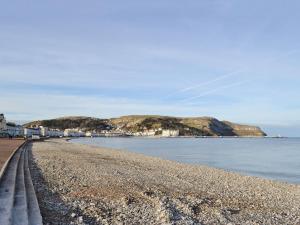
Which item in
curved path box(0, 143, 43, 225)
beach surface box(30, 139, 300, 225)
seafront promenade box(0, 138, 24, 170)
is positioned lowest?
beach surface box(30, 139, 300, 225)

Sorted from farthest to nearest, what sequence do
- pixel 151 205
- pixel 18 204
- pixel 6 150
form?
pixel 6 150 → pixel 151 205 → pixel 18 204

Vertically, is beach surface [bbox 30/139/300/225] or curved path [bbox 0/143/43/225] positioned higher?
curved path [bbox 0/143/43/225]

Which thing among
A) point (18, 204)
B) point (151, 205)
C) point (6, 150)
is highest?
point (6, 150)

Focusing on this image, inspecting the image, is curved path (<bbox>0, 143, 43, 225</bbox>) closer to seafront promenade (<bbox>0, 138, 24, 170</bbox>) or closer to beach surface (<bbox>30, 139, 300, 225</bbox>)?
beach surface (<bbox>30, 139, 300, 225</bbox>)

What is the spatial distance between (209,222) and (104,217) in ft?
10.6

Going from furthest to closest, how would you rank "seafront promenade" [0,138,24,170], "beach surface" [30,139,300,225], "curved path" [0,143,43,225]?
"seafront promenade" [0,138,24,170] → "beach surface" [30,139,300,225] → "curved path" [0,143,43,225]

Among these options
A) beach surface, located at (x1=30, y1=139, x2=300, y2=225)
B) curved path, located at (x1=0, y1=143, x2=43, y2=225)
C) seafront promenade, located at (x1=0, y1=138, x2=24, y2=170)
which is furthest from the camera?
seafront promenade, located at (x1=0, y1=138, x2=24, y2=170)

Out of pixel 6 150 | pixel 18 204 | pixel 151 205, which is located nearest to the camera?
pixel 18 204

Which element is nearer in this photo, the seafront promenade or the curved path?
the curved path

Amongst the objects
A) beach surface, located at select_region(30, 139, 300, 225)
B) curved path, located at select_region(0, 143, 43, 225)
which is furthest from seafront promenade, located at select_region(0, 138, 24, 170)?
beach surface, located at select_region(30, 139, 300, 225)

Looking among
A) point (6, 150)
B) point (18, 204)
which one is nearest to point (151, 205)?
point (18, 204)

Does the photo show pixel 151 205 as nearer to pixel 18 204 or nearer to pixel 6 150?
pixel 18 204

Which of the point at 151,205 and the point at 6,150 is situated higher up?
the point at 6,150

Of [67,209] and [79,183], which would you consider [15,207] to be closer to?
[67,209]
